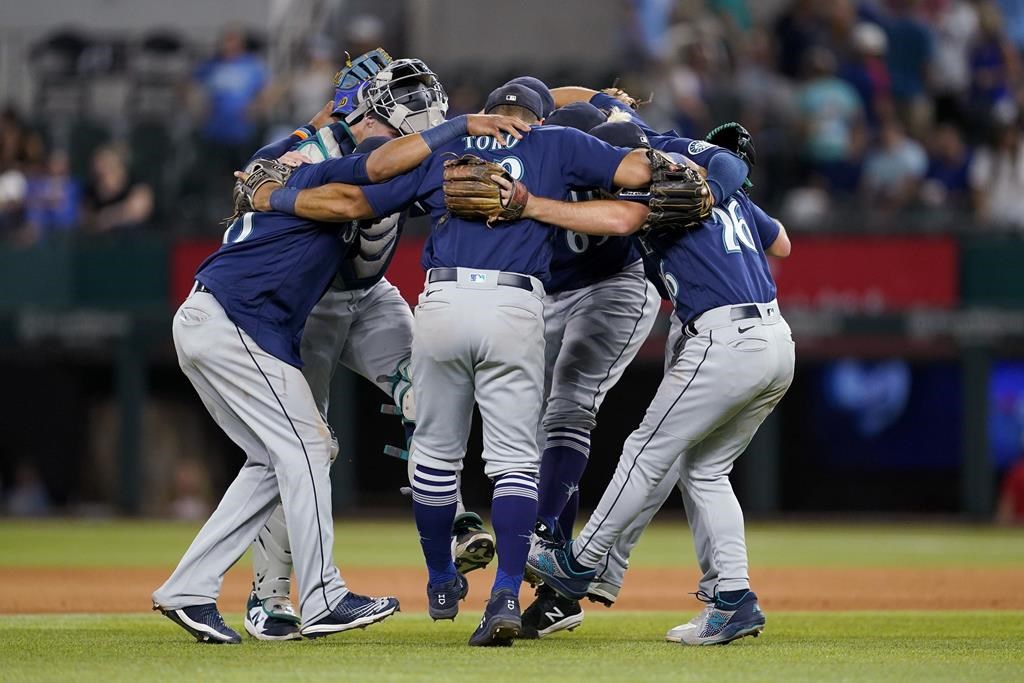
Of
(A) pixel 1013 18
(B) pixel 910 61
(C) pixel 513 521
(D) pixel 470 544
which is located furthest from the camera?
(A) pixel 1013 18

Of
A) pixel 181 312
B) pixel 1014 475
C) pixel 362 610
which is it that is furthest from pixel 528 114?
pixel 1014 475

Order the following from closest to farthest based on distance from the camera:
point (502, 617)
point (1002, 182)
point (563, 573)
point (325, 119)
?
point (502, 617)
point (563, 573)
point (325, 119)
point (1002, 182)

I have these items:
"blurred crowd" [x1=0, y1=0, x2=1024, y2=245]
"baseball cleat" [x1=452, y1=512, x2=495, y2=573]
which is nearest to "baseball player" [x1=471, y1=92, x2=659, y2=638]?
"baseball cleat" [x1=452, y1=512, x2=495, y2=573]

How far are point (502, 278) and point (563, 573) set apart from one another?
4.22 feet

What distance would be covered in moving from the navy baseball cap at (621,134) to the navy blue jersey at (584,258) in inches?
14.0

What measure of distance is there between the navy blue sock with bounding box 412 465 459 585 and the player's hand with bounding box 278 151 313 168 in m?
1.34

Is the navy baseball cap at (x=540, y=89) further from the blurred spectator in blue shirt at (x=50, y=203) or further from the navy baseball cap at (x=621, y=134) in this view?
the blurred spectator in blue shirt at (x=50, y=203)

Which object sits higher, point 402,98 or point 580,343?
point 402,98

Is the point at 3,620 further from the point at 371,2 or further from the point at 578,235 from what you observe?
the point at 371,2

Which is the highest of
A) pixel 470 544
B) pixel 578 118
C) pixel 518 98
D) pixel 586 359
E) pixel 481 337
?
pixel 518 98

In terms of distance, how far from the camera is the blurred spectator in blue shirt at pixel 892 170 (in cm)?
1560

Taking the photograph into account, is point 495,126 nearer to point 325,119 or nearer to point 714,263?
point 714,263

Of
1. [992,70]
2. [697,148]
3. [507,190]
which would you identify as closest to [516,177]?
[507,190]

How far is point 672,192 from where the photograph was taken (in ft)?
20.1
